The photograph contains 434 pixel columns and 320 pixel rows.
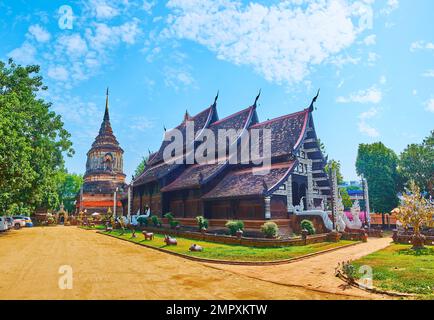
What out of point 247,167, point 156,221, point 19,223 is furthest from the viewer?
point 19,223

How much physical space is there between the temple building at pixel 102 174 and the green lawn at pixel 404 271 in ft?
168

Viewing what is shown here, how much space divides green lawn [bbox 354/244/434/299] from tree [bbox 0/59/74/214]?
21.0 m

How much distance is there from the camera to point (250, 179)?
71.7 feet

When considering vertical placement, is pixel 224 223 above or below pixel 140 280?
above

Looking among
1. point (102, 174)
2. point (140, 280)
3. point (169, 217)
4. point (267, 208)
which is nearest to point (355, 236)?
point (267, 208)

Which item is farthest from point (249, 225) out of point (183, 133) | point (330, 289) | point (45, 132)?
point (45, 132)

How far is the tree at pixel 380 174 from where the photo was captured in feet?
122

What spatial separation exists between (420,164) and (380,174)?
4.46m

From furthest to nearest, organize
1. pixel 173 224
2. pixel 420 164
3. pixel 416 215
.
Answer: pixel 420 164
pixel 173 224
pixel 416 215

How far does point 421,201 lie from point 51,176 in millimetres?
33473

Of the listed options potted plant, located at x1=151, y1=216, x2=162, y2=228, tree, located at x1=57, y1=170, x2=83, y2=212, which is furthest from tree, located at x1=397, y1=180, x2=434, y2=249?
tree, located at x1=57, y1=170, x2=83, y2=212

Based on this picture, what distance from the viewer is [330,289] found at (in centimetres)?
818

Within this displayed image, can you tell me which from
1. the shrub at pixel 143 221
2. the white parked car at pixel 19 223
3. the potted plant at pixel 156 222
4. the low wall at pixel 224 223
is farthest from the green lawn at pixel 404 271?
the white parked car at pixel 19 223

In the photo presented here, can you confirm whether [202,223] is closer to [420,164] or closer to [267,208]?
[267,208]
